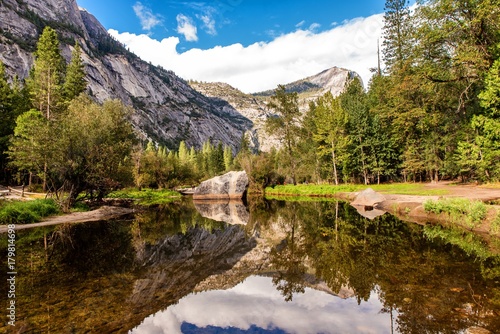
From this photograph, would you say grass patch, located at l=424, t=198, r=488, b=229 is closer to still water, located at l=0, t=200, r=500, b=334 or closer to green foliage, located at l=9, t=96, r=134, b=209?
still water, located at l=0, t=200, r=500, b=334

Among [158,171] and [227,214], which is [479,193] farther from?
[158,171]

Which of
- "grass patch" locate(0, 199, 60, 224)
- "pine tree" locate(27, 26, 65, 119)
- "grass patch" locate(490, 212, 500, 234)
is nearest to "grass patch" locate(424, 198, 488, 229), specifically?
"grass patch" locate(490, 212, 500, 234)

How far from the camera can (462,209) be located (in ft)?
48.3

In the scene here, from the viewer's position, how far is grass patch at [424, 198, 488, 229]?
13.5 meters

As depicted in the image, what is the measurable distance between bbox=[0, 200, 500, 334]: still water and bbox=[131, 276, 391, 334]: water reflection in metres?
0.02

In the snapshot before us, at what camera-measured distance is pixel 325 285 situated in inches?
318

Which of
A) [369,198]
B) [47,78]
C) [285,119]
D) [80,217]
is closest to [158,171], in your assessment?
[47,78]

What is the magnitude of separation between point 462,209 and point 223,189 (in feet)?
126

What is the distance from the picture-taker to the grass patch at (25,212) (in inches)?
701

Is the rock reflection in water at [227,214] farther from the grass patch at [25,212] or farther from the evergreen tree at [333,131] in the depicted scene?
the evergreen tree at [333,131]

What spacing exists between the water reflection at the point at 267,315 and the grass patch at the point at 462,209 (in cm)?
1027

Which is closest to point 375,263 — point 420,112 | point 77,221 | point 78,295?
point 78,295

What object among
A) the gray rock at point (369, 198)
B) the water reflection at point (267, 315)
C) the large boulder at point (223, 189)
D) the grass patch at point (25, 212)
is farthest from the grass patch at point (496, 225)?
the large boulder at point (223, 189)

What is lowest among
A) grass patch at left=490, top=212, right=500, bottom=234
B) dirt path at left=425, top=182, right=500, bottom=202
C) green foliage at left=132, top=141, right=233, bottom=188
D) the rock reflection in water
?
the rock reflection in water
